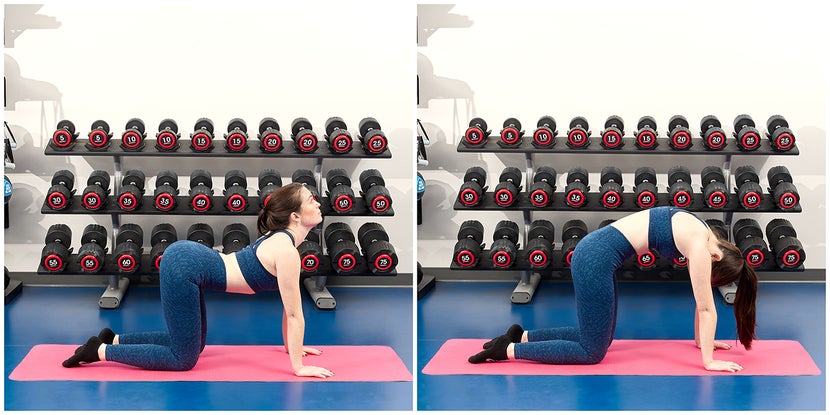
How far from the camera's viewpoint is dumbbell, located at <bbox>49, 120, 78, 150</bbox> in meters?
6.07

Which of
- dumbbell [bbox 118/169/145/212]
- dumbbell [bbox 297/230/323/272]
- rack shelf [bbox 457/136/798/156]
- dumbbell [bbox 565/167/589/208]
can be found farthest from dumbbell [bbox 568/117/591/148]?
dumbbell [bbox 118/169/145/212]

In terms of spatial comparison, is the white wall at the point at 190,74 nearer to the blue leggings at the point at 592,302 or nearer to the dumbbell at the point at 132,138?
the dumbbell at the point at 132,138

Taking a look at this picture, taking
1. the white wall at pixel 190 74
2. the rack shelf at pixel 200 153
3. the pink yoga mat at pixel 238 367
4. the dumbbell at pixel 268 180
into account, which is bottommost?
the pink yoga mat at pixel 238 367

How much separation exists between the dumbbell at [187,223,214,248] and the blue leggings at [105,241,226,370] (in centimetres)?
150

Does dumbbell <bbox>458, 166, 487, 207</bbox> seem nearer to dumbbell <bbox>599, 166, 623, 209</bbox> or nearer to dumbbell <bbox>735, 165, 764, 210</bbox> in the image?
dumbbell <bbox>599, 166, 623, 209</bbox>

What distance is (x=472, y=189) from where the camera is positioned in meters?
6.17

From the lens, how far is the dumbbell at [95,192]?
6051 millimetres

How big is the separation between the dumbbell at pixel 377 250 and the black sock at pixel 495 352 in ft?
3.93

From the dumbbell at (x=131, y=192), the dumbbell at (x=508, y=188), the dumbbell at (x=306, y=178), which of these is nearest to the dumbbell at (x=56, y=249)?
the dumbbell at (x=131, y=192)

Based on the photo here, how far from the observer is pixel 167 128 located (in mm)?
6188

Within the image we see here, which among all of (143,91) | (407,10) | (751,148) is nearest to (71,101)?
(143,91)

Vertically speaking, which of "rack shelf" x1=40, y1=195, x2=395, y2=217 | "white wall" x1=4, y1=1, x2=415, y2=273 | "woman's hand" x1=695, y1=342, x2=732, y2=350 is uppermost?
"white wall" x1=4, y1=1, x2=415, y2=273

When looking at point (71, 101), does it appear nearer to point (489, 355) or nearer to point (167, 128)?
point (167, 128)

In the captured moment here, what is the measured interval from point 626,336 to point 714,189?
119 cm
